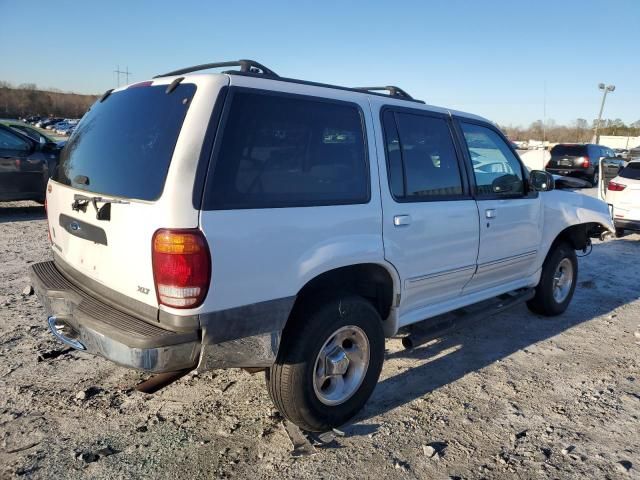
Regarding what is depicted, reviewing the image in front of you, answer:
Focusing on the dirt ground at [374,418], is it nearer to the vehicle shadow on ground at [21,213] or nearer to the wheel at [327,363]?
the wheel at [327,363]

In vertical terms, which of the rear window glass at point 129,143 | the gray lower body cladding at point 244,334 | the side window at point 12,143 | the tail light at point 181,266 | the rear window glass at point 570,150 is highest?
the rear window glass at point 570,150

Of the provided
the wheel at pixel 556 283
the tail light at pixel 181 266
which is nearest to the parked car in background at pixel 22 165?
the tail light at pixel 181 266

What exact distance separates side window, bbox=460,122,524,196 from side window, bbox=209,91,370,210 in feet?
4.39

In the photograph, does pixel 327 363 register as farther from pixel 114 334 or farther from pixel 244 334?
pixel 114 334

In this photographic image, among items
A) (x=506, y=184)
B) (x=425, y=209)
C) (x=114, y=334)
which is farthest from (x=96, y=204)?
(x=506, y=184)

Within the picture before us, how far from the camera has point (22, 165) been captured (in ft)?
28.7

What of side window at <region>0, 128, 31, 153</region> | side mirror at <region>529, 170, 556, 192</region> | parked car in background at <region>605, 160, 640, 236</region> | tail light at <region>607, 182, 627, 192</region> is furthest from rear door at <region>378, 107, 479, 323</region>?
side window at <region>0, 128, 31, 153</region>

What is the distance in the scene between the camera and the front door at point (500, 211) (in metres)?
3.84

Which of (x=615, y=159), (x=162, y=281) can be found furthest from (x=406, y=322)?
(x=615, y=159)

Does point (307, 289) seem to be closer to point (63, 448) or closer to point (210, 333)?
point (210, 333)

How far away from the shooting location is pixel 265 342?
98.6 inches

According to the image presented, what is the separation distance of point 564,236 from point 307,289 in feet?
11.6

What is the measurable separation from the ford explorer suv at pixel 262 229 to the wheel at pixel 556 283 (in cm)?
Result: 159

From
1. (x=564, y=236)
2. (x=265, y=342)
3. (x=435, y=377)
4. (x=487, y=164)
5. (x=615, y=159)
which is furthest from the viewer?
(x=615, y=159)
